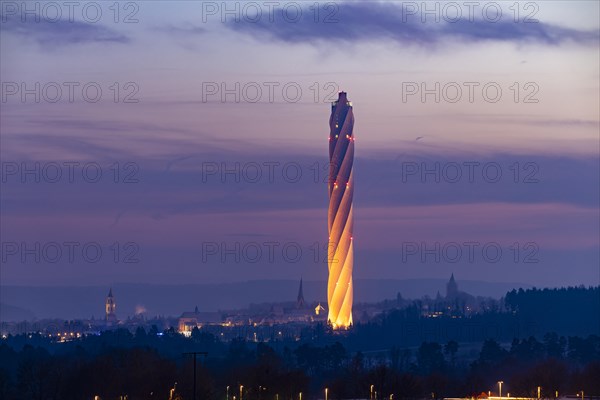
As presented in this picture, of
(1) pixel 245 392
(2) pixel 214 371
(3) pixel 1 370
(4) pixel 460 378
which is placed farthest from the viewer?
(4) pixel 460 378

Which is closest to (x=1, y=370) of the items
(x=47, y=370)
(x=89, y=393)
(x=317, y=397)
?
(x=47, y=370)

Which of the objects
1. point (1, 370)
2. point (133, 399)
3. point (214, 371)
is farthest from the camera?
point (214, 371)

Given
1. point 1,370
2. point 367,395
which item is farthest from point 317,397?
point 1,370

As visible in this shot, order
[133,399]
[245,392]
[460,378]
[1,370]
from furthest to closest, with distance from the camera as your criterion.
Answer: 1. [460,378]
2. [1,370]
3. [245,392]
4. [133,399]

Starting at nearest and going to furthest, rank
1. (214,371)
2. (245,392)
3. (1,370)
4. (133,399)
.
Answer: (133,399) < (245,392) < (1,370) < (214,371)

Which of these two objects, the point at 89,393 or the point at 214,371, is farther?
the point at 214,371

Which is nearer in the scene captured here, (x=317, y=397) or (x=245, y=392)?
(x=245, y=392)

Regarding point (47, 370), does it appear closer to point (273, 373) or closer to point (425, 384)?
point (273, 373)

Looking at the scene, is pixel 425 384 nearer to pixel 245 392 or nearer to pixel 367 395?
pixel 367 395
